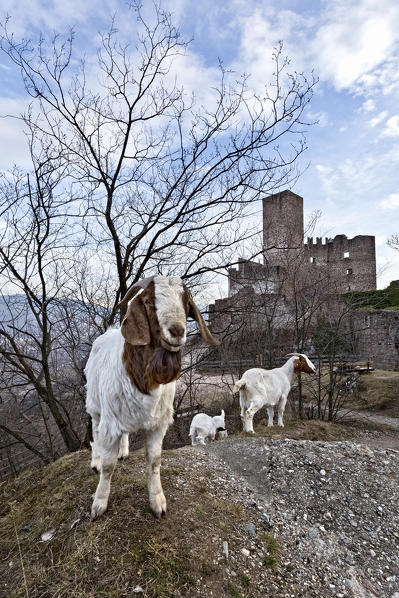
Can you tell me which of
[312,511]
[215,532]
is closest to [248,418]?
[312,511]

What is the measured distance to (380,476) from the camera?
14.3 ft

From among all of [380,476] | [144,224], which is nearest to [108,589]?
[380,476]

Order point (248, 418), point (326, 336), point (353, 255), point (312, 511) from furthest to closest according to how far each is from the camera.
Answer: point (353, 255)
point (326, 336)
point (248, 418)
point (312, 511)

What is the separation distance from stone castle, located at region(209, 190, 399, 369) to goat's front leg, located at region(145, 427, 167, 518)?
3536mm

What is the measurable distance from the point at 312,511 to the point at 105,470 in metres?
2.29

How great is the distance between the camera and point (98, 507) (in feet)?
9.68

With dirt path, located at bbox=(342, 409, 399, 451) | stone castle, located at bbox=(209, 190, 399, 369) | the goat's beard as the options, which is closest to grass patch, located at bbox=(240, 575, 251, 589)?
the goat's beard

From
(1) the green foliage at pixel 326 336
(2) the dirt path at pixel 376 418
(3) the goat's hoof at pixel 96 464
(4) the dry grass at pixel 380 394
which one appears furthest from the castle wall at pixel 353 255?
(3) the goat's hoof at pixel 96 464

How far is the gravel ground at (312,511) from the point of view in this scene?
109 inches

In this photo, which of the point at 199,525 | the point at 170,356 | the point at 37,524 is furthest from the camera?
the point at 37,524

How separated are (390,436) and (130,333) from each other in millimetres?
10569

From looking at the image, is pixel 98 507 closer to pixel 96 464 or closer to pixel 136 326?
pixel 96 464

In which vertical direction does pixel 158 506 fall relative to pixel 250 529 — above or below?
above

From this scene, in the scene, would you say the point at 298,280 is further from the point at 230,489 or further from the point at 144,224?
the point at 230,489
